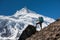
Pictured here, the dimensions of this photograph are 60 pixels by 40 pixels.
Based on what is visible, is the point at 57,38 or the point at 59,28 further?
the point at 59,28

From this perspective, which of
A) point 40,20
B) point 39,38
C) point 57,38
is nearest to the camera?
point 57,38

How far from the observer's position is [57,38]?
1507 cm

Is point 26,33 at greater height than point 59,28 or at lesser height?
greater

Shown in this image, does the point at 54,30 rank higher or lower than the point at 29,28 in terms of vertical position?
lower

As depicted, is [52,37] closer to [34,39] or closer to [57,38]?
[57,38]

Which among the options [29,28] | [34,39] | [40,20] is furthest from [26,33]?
[34,39]

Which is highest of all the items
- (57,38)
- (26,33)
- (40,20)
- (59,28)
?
(26,33)

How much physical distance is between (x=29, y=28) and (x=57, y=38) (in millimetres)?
39384

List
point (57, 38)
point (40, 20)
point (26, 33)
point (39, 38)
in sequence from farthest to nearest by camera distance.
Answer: point (26, 33)
point (40, 20)
point (39, 38)
point (57, 38)

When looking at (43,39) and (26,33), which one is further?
(26,33)

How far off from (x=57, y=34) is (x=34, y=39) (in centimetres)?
318

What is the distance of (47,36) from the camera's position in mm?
16109

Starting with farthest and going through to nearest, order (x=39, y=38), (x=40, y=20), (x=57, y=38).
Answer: (x=40, y=20) → (x=39, y=38) → (x=57, y=38)

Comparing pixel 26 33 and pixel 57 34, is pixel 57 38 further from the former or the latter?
pixel 26 33
